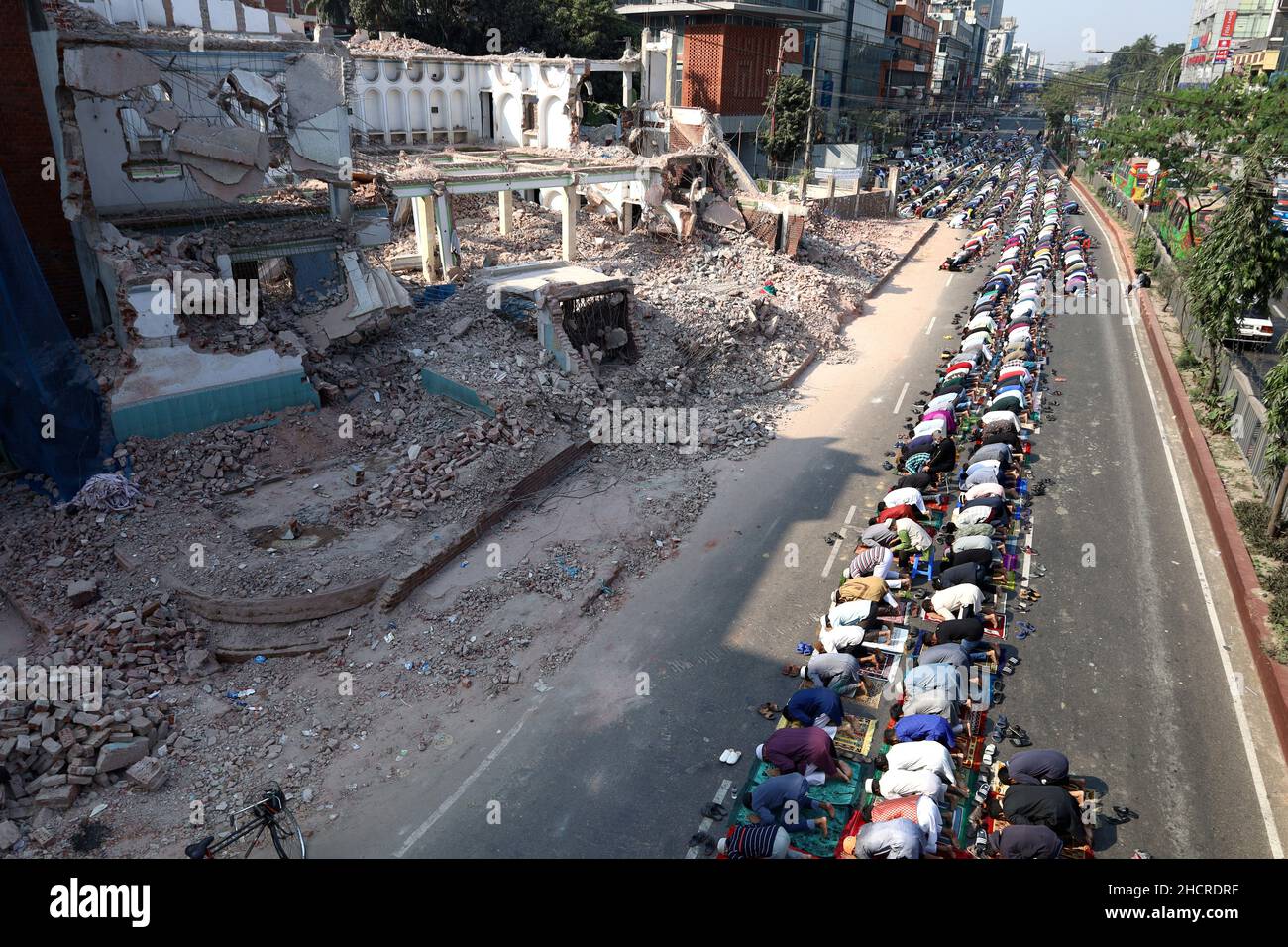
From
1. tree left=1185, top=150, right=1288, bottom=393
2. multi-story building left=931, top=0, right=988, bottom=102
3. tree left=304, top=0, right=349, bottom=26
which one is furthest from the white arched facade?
multi-story building left=931, top=0, right=988, bottom=102

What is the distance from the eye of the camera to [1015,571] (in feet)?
42.4

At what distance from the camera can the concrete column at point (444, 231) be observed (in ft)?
67.4

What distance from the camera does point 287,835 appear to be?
26.8ft

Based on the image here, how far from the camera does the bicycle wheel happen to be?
7827mm

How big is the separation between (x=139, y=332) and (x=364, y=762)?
886 centimetres

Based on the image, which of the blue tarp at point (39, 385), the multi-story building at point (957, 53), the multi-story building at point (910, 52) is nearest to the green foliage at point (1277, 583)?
the blue tarp at point (39, 385)

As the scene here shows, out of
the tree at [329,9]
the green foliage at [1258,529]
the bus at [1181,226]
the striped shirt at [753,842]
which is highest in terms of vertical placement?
the tree at [329,9]

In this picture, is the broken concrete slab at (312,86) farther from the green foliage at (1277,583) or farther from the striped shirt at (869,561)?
the green foliage at (1277,583)

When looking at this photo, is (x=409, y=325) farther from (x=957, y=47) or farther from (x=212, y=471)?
(x=957, y=47)

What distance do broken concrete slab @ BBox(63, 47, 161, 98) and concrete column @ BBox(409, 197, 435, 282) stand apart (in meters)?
6.54

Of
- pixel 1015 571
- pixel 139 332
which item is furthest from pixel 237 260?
pixel 1015 571

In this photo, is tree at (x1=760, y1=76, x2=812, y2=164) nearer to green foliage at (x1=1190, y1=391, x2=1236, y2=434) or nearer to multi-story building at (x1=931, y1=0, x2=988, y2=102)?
green foliage at (x1=1190, y1=391, x2=1236, y2=434)

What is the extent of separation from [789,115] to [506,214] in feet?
73.9

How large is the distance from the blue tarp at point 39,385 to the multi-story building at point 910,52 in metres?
69.2
